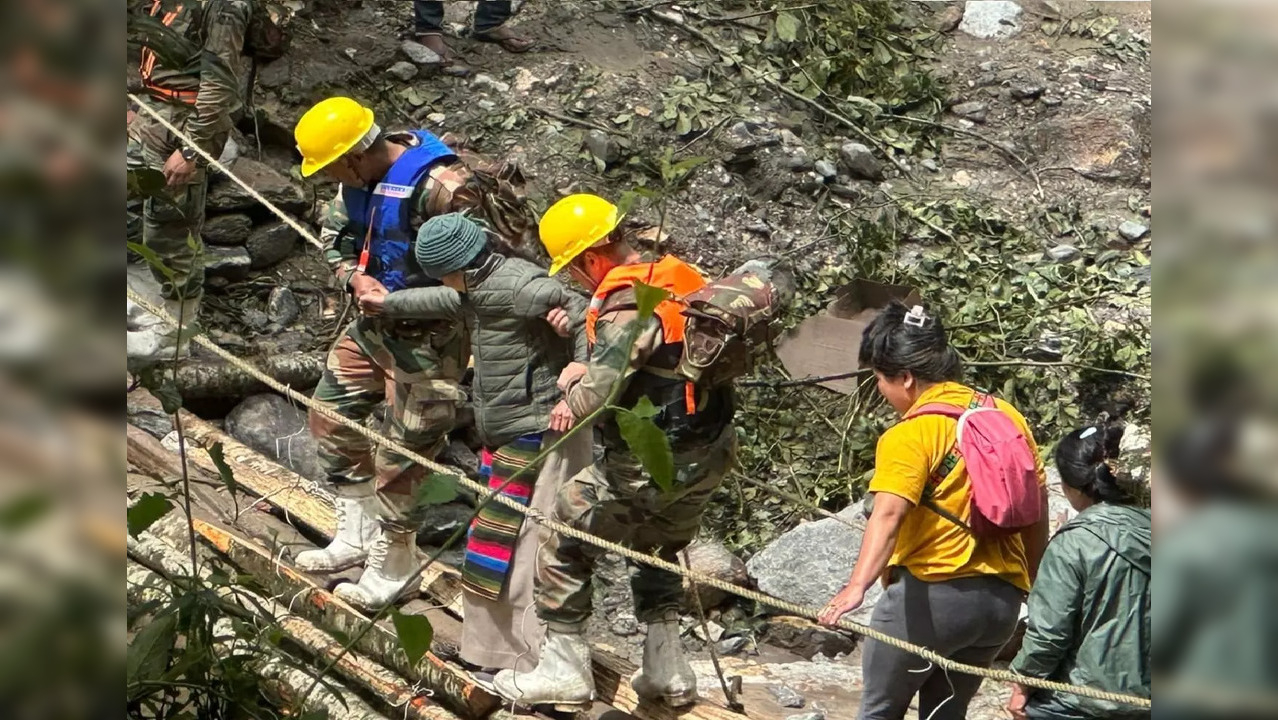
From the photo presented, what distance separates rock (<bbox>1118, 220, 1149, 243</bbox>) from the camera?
856 centimetres

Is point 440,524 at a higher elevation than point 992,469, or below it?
below

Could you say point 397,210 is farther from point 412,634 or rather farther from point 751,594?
point 412,634

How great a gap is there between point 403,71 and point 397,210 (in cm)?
510

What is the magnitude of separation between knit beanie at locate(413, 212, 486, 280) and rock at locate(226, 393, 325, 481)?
105 inches

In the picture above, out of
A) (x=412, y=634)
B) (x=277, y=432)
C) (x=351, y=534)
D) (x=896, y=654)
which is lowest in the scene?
(x=277, y=432)

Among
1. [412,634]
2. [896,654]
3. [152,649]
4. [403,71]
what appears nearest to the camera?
[412,634]

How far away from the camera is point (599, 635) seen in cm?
635

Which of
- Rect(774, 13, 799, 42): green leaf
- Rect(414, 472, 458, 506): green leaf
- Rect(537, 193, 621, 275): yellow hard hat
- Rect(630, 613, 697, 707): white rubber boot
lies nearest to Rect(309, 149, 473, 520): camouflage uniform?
Rect(537, 193, 621, 275): yellow hard hat

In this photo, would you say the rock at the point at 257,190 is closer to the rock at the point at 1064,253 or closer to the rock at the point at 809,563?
the rock at the point at 809,563

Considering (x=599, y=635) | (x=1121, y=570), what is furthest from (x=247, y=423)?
(x=1121, y=570)

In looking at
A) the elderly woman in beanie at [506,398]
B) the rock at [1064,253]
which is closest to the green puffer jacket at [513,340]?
the elderly woman in beanie at [506,398]

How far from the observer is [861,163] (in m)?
9.36

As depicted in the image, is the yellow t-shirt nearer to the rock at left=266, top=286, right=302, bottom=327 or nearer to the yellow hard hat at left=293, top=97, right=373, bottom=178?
the yellow hard hat at left=293, top=97, right=373, bottom=178
